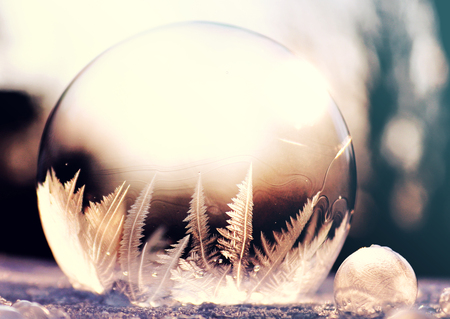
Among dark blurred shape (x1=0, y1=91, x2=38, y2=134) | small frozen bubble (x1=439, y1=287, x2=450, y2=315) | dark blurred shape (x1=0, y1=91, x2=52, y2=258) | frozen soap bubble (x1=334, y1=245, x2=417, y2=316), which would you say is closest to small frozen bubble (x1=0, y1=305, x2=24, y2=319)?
frozen soap bubble (x1=334, y1=245, x2=417, y2=316)

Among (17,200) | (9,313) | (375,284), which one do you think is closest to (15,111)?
(17,200)

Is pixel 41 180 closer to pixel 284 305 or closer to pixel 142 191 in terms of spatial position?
pixel 142 191

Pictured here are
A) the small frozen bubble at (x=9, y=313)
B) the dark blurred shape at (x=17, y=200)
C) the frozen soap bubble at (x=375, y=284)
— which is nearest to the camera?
the small frozen bubble at (x=9, y=313)

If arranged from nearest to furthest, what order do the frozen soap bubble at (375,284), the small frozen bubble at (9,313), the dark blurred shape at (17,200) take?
1. the small frozen bubble at (9,313)
2. the frozen soap bubble at (375,284)
3. the dark blurred shape at (17,200)

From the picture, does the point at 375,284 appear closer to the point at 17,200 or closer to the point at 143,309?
the point at 143,309

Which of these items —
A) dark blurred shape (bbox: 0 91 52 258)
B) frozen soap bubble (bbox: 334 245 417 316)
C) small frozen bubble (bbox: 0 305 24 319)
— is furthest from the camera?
Answer: dark blurred shape (bbox: 0 91 52 258)

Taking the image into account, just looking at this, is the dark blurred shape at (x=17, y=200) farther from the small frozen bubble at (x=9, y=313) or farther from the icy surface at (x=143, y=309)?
the small frozen bubble at (x=9, y=313)

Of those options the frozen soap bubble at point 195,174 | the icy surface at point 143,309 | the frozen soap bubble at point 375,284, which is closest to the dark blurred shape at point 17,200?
the icy surface at point 143,309

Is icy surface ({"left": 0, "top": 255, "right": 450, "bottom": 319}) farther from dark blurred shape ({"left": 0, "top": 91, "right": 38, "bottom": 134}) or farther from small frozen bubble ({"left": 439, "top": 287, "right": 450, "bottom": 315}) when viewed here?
dark blurred shape ({"left": 0, "top": 91, "right": 38, "bottom": 134})
